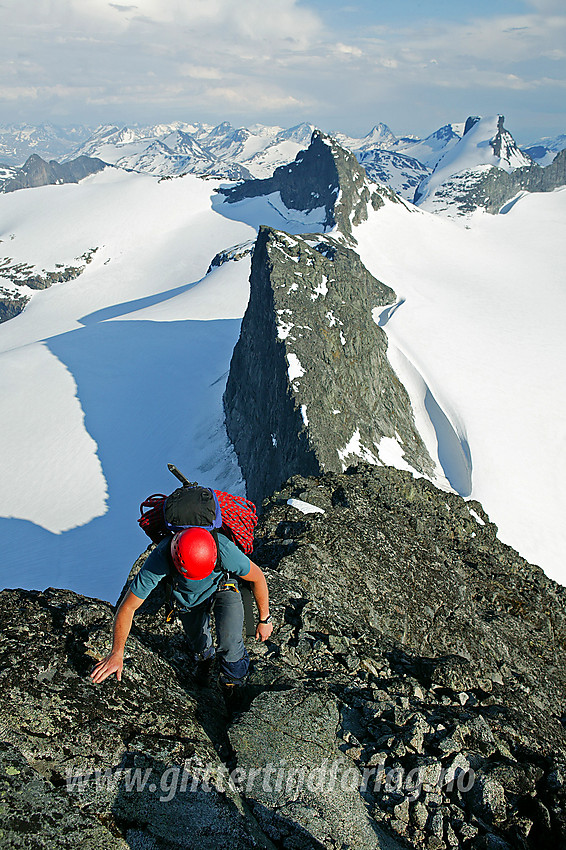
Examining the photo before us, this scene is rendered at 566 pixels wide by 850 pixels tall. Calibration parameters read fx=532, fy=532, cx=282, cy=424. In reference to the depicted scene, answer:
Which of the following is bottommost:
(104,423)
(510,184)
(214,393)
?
(104,423)

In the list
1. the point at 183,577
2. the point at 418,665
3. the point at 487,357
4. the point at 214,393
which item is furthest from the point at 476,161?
the point at 183,577

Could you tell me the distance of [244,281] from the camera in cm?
7556

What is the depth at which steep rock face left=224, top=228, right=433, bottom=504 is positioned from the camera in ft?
101

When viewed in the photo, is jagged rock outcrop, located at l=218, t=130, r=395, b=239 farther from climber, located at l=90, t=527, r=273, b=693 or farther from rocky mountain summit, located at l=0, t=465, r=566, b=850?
climber, located at l=90, t=527, r=273, b=693

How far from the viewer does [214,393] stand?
4925 centimetres

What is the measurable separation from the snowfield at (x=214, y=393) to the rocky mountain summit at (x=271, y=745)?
22586mm

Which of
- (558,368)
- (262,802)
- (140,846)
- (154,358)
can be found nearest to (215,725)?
(262,802)

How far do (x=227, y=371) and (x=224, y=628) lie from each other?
48.1m

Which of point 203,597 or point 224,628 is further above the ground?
point 203,597

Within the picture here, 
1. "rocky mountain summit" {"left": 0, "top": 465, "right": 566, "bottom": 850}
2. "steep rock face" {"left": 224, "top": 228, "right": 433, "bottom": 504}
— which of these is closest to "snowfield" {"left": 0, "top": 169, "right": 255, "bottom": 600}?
"steep rock face" {"left": 224, "top": 228, "right": 433, "bottom": 504}

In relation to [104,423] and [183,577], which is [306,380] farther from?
[183,577]

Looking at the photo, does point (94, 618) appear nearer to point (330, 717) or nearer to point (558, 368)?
point (330, 717)

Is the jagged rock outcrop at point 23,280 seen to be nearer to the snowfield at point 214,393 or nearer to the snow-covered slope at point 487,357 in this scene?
the snowfield at point 214,393

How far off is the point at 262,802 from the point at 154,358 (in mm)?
55593
